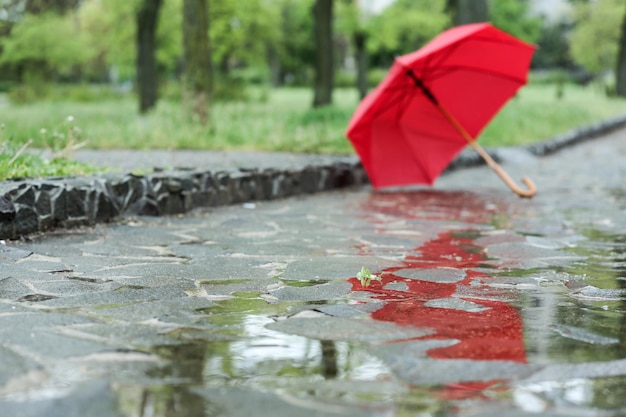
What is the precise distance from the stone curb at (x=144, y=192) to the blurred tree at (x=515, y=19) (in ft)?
145

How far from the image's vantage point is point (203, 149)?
11.6 metres

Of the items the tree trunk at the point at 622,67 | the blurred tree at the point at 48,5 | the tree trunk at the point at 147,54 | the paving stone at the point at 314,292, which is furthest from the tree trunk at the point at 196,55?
the tree trunk at the point at 622,67

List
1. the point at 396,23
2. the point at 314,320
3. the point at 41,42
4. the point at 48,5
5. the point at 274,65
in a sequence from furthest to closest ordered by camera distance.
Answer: the point at 274,65 < the point at 41,42 < the point at 48,5 < the point at 396,23 < the point at 314,320

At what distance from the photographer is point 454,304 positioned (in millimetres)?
4059

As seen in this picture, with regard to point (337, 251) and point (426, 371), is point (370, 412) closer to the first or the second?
point (426, 371)

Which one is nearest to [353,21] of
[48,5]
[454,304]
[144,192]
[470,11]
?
[48,5]

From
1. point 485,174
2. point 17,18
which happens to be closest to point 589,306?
point 485,174

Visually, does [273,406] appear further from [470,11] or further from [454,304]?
[470,11]

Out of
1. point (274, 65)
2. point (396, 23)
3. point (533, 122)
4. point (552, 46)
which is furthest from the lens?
point (552, 46)

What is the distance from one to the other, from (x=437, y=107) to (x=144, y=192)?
3.48 meters

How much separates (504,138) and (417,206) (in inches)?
316

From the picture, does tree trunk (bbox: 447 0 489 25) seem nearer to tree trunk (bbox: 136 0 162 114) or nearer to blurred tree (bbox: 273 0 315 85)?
tree trunk (bbox: 136 0 162 114)

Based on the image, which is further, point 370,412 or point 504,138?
point 504,138

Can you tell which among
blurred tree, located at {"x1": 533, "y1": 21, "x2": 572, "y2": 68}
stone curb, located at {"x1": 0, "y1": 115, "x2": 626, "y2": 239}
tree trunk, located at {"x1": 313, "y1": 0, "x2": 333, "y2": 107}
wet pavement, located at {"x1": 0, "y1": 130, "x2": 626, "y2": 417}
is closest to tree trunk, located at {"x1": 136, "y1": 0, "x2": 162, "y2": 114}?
tree trunk, located at {"x1": 313, "y1": 0, "x2": 333, "y2": 107}
